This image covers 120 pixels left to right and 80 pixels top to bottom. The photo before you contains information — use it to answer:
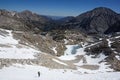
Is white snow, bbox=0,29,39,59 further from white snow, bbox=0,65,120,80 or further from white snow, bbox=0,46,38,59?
white snow, bbox=0,65,120,80

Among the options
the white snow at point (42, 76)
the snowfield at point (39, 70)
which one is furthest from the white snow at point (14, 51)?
the white snow at point (42, 76)

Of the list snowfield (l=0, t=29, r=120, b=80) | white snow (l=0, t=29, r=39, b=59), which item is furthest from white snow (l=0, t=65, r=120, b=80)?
white snow (l=0, t=29, r=39, b=59)

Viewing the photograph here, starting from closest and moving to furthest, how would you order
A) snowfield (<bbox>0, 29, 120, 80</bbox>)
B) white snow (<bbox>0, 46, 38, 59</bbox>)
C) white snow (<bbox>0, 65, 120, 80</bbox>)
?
white snow (<bbox>0, 65, 120, 80</bbox>) < snowfield (<bbox>0, 29, 120, 80</bbox>) < white snow (<bbox>0, 46, 38, 59</bbox>)

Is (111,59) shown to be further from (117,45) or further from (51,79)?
(51,79)

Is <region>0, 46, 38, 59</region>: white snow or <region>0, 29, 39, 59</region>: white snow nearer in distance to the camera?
<region>0, 46, 38, 59</region>: white snow

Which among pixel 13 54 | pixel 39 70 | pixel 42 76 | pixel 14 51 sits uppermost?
pixel 14 51

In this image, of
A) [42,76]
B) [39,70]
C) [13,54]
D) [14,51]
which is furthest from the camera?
[14,51]

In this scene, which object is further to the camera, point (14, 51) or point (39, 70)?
point (14, 51)

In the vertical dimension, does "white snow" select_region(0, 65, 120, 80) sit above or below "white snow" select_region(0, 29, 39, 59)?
below

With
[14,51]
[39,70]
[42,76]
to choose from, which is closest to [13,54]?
[14,51]

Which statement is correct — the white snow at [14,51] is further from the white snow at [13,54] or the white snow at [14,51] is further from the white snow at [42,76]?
the white snow at [42,76]

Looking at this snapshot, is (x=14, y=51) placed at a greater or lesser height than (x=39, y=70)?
greater

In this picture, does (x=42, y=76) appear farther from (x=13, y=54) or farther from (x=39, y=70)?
(x=13, y=54)
